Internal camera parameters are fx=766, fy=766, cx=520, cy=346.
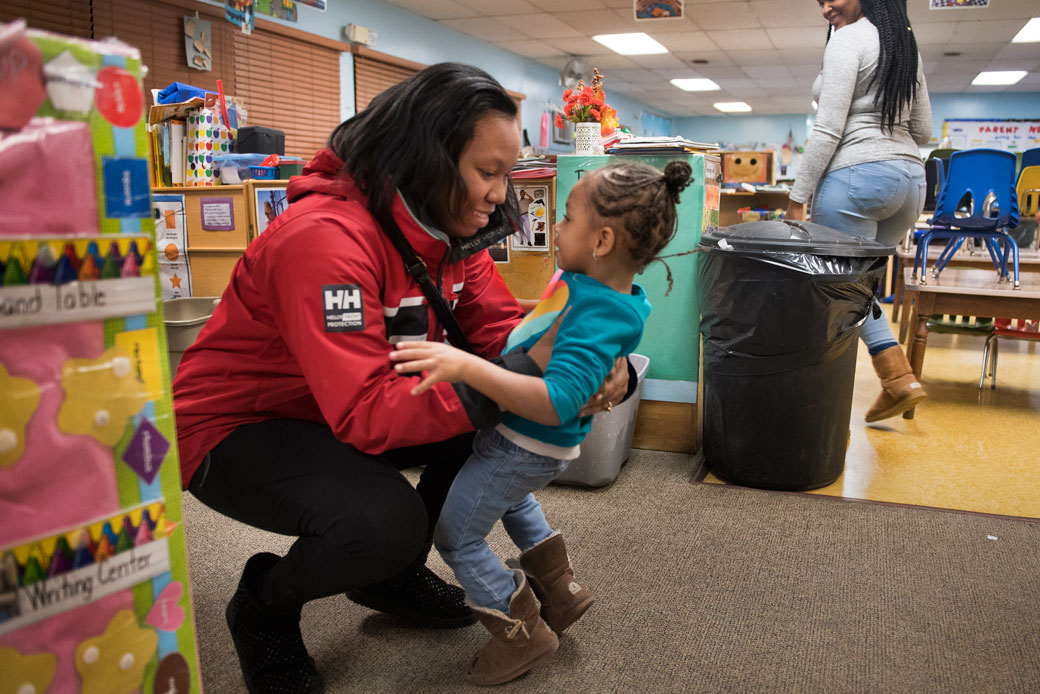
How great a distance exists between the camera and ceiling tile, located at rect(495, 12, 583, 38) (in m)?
7.52

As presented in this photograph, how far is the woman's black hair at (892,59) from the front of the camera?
2.43 m

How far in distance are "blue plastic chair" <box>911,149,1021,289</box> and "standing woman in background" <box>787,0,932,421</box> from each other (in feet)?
5.36

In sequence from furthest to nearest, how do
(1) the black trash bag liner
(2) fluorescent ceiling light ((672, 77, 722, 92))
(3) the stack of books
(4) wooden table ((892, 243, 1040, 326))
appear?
(2) fluorescent ceiling light ((672, 77, 722, 92)) → (4) wooden table ((892, 243, 1040, 326)) → (3) the stack of books → (1) the black trash bag liner

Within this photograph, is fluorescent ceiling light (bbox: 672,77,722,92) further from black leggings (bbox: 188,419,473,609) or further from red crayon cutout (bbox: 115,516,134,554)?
red crayon cutout (bbox: 115,516,134,554)

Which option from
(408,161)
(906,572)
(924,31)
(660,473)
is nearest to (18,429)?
(408,161)

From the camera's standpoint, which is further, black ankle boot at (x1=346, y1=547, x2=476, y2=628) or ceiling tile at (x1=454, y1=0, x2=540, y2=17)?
ceiling tile at (x1=454, y1=0, x2=540, y2=17)

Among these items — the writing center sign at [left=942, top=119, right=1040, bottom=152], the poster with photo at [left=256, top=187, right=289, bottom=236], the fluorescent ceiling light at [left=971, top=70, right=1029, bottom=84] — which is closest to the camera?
the poster with photo at [left=256, top=187, right=289, bottom=236]

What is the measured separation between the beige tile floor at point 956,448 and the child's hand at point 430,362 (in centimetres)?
148

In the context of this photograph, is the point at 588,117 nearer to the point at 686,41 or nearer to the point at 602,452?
the point at 602,452

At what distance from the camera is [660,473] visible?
92.8 inches

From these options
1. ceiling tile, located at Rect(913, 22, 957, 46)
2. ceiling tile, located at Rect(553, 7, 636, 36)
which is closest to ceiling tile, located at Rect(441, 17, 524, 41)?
ceiling tile, located at Rect(553, 7, 636, 36)

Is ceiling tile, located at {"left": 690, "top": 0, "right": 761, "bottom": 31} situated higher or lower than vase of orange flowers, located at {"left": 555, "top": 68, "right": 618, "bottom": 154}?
higher

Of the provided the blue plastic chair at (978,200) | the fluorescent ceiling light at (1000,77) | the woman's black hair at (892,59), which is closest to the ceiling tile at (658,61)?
the fluorescent ceiling light at (1000,77)

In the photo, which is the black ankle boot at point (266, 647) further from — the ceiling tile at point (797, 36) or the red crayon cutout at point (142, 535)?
the ceiling tile at point (797, 36)
